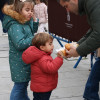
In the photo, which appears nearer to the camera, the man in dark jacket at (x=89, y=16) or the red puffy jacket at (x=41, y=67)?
the man in dark jacket at (x=89, y=16)

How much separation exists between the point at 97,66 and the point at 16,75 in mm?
1138

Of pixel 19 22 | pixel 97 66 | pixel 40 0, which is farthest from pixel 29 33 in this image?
pixel 40 0

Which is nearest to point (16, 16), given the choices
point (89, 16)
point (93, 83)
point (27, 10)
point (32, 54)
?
point (27, 10)

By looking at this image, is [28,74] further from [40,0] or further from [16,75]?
[40,0]

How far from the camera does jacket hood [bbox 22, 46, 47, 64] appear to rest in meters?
3.35

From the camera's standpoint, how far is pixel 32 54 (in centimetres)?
335

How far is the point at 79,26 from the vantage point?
542cm

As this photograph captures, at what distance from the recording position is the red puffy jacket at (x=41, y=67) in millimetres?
3311

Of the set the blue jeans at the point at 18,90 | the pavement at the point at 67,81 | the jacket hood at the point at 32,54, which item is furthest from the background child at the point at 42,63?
the pavement at the point at 67,81

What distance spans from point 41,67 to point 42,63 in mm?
54

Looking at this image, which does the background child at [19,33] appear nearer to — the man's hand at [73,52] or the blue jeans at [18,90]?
the blue jeans at [18,90]

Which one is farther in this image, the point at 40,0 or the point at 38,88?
the point at 40,0

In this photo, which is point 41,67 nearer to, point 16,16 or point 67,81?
point 16,16

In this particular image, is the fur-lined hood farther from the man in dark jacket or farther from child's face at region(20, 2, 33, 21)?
the man in dark jacket
